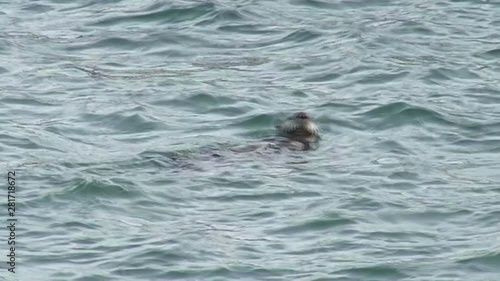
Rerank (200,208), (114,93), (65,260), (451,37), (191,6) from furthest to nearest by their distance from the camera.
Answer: (191,6) → (451,37) → (114,93) → (200,208) → (65,260)

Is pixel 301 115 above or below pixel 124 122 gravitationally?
above

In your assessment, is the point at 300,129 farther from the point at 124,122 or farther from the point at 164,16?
the point at 164,16

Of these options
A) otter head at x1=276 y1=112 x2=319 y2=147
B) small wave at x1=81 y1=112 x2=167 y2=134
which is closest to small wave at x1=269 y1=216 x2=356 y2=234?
otter head at x1=276 y1=112 x2=319 y2=147

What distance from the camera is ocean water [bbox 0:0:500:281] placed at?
1075 centimetres

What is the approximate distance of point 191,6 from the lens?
64.2 ft

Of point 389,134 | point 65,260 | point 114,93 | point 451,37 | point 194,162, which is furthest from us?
point 451,37

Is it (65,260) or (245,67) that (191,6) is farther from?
(65,260)

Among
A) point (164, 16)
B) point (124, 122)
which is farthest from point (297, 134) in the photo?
point (164, 16)

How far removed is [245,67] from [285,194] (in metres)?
4.82

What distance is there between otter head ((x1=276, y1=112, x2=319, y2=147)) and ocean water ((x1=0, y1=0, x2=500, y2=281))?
0.26m

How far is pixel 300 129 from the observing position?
14.0 meters

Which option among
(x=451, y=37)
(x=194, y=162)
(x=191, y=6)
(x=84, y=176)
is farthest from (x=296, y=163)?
(x=191, y=6)

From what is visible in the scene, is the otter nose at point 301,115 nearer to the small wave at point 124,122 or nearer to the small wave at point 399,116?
the small wave at point 399,116

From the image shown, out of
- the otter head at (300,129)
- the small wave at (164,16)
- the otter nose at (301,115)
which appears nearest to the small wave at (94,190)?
the otter head at (300,129)
